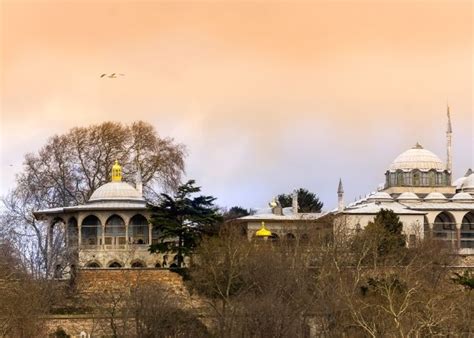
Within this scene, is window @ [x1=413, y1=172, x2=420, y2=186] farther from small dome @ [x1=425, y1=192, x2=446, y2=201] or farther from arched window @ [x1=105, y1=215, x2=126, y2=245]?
arched window @ [x1=105, y1=215, x2=126, y2=245]

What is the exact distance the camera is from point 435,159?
67.4m

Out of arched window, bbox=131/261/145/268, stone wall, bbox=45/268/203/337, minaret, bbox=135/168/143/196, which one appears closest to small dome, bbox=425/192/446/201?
minaret, bbox=135/168/143/196

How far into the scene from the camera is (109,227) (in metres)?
60.7

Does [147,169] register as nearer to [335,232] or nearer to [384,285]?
[335,232]

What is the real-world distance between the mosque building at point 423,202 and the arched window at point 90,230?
9.98 metres

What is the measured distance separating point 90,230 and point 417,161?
636 inches

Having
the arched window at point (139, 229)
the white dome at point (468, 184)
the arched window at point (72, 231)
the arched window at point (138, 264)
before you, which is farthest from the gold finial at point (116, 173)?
the white dome at point (468, 184)

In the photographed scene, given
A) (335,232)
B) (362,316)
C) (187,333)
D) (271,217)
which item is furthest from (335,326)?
(271,217)

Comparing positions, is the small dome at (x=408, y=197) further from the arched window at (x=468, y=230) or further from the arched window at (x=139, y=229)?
the arched window at (x=139, y=229)

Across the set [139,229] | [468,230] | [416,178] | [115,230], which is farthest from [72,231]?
[468,230]

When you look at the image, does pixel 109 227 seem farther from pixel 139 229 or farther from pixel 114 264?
pixel 114 264

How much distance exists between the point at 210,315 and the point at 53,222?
17.2 m

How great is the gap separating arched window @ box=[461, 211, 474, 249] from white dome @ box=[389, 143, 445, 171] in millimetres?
3741

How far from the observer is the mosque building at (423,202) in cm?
6050
